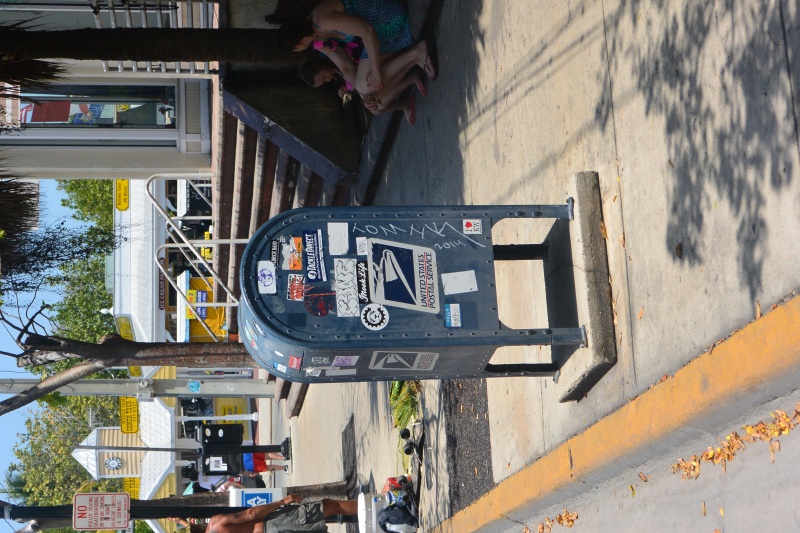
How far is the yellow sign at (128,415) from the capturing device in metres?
26.6

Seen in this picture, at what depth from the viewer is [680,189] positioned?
4543 mm

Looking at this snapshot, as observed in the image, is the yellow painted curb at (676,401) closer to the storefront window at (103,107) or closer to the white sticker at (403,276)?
the white sticker at (403,276)

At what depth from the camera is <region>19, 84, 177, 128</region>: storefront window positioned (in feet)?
49.1

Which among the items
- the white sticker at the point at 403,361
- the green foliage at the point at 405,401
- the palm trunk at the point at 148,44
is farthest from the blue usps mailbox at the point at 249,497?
the white sticker at the point at 403,361

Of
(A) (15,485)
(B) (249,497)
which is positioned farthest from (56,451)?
(B) (249,497)

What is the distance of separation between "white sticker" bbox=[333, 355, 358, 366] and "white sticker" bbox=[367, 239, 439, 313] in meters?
0.36

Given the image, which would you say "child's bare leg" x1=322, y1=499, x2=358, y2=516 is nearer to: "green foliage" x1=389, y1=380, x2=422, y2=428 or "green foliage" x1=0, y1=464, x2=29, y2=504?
"green foliage" x1=389, y1=380, x2=422, y2=428

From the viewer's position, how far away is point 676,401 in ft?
14.7

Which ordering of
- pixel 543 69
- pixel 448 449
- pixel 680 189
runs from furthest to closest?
pixel 448 449 → pixel 543 69 → pixel 680 189

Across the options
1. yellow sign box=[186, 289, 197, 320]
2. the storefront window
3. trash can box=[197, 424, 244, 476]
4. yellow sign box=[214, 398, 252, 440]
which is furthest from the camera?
yellow sign box=[214, 398, 252, 440]

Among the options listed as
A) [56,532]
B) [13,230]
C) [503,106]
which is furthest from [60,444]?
[503,106]

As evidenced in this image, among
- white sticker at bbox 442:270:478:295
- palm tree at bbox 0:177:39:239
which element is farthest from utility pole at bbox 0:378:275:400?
white sticker at bbox 442:270:478:295

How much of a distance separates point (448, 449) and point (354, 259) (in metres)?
4.27

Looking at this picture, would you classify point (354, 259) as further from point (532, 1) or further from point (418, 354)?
point (532, 1)
